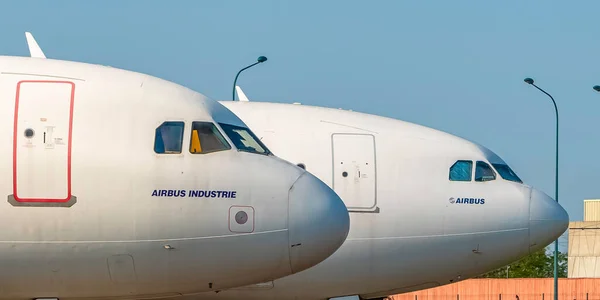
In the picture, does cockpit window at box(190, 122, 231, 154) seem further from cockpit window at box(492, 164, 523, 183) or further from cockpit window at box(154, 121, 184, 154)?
cockpit window at box(492, 164, 523, 183)

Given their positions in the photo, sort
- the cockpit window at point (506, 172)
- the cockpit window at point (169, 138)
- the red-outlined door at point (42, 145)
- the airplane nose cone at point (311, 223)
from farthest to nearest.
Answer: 1. the cockpit window at point (506, 172)
2. the airplane nose cone at point (311, 223)
3. the cockpit window at point (169, 138)
4. the red-outlined door at point (42, 145)

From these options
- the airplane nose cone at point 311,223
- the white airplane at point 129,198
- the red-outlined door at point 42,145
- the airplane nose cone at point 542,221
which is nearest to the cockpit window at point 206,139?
the white airplane at point 129,198

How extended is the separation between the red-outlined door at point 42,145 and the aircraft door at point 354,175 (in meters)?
7.09

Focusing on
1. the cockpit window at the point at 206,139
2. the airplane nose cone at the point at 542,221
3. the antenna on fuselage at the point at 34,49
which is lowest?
the airplane nose cone at the point at 542,221

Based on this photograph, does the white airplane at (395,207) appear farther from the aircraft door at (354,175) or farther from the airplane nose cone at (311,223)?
the airplane nose cone at (311,223)

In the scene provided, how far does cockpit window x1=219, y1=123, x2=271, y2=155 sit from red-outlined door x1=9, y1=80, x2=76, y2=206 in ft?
6.84

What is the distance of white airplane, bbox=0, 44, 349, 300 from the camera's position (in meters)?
16.7

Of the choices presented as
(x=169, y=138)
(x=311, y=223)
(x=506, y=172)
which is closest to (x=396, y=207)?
(x=506, y=172)

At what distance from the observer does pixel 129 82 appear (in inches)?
696

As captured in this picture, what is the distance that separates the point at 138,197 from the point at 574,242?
67.5 metres

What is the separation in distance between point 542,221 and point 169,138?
8711mm

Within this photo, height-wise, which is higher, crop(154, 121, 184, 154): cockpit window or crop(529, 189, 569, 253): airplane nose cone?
crop(154, 121, 184, 154): cockpit window

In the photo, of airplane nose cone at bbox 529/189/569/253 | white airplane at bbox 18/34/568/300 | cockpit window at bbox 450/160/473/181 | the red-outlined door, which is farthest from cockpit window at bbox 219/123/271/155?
airplane nose cone at bbox 529/189/569/253

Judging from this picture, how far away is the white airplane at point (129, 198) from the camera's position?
54.9 ft
